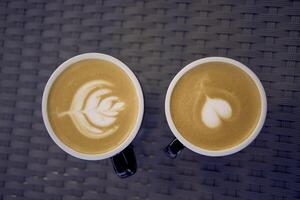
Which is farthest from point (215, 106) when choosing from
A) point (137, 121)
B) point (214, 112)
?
point (137, 121)

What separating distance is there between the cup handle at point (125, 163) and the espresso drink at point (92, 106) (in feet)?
0.13

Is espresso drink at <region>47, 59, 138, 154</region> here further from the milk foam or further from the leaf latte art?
the milk foam

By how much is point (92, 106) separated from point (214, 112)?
20 cm

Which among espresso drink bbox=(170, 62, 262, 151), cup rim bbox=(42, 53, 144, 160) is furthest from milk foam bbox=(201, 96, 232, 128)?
cup rim bbox=(42, 53, 144, 160)

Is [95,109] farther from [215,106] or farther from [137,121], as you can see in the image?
[215,106]

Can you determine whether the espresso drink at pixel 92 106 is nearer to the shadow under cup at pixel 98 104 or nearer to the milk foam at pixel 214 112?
the shadow under cup at pixel 98 104

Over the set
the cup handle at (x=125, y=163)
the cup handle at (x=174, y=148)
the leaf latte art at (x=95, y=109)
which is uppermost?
the leaf latte art at (x=95, y=109)

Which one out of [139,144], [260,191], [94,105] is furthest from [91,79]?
[260,191]

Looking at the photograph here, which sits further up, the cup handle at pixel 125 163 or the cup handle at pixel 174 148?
the cup handle at pixel 174 148

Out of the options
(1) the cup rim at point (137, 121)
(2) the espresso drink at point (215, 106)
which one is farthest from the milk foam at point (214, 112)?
(1) the cup rim at point (137, 121)

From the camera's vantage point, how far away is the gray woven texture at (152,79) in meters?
0.71

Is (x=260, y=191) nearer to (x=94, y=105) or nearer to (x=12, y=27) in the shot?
(x=94, y=105)

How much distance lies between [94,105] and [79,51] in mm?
138

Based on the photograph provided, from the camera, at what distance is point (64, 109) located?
2.23 feet
